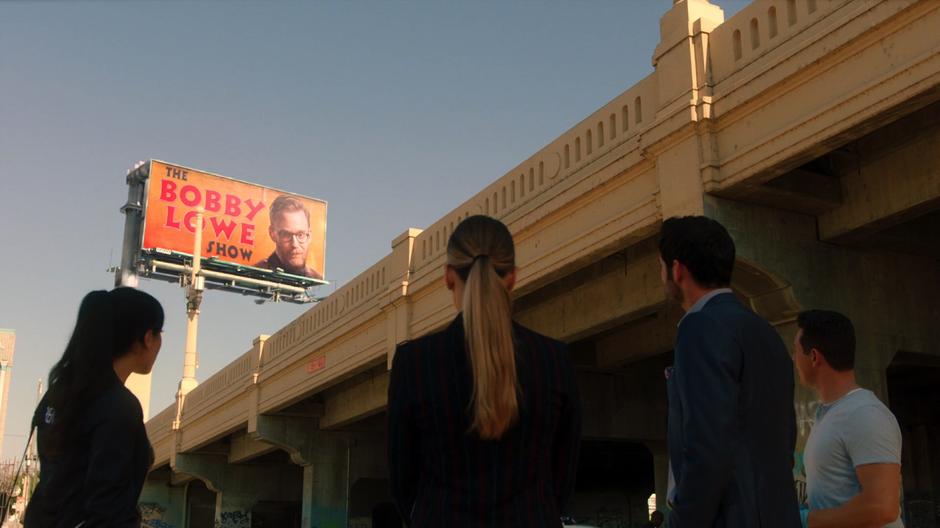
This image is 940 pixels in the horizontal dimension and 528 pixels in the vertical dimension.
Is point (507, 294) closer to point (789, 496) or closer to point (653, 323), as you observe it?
point (789, 496)

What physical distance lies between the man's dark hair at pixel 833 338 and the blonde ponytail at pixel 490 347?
5.85 feet

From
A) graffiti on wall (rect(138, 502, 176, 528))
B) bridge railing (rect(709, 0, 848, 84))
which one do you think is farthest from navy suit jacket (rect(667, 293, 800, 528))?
graffiti on wall (rect(138, 502, 176, 528))

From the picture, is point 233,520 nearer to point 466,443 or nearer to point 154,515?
point 154,515

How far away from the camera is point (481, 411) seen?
2.48 m

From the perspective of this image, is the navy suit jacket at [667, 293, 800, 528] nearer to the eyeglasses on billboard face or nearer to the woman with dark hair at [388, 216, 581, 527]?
the woman with dark hair at [388, 216, 581, 527]

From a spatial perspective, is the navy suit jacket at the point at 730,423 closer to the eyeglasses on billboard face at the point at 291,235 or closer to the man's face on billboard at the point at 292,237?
the man's face on billboard at the point at 292,237

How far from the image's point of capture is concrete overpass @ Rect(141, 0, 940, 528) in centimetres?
862

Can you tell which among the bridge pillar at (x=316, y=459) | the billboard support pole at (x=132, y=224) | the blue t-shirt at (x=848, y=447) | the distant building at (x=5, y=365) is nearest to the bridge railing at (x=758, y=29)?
the blue t-shirt at (x=848, y=447)

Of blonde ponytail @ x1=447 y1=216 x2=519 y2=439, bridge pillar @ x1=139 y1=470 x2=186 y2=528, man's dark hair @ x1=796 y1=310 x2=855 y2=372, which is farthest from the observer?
bridge pillar @ x1=139 y1=470 x2=186 y2=528

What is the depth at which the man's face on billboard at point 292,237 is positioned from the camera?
60.6 m

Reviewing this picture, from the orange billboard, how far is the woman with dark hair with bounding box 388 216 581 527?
5032cm

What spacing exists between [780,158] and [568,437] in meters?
7.15

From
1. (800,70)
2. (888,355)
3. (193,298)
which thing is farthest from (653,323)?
(193,298)

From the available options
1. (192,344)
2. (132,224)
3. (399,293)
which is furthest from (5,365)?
(399,293)
